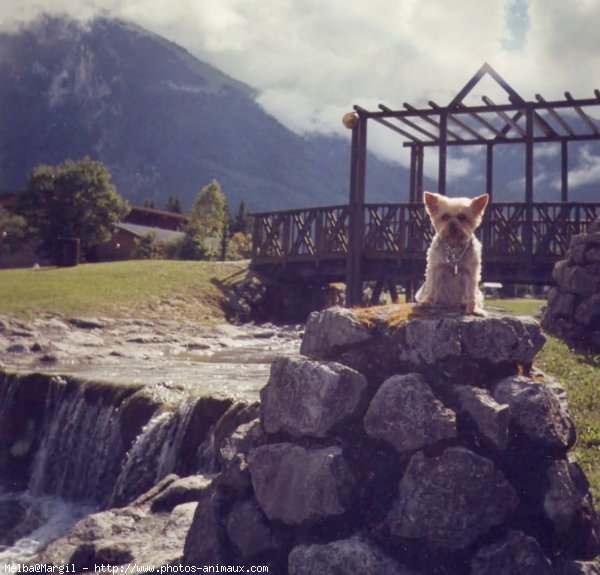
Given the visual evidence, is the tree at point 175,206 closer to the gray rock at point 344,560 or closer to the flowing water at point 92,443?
the flowing water at point 92,443

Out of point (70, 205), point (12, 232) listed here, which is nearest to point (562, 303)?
point (70, 205)

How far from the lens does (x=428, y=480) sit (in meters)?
5.39

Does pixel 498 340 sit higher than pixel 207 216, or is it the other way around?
pixel 207 216

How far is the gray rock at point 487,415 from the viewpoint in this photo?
5.55 meters

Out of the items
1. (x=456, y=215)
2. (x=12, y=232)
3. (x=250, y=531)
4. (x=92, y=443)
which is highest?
(x=12, y=232)

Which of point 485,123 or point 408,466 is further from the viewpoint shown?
point 485,123

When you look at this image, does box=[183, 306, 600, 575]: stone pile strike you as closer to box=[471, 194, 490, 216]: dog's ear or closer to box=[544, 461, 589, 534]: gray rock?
box=[544, 461, 589, 534]: gray rock

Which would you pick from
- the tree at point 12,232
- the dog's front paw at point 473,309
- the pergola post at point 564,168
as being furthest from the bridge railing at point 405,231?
the tree at point 12,232

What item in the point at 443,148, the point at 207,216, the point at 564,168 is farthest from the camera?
the point at 207,216

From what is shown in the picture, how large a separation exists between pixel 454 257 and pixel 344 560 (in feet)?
9.14

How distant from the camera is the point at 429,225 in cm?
2225

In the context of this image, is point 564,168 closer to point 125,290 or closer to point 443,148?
point 443,148

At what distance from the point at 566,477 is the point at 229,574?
8.48 feet

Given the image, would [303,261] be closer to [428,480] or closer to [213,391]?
[213,391]
